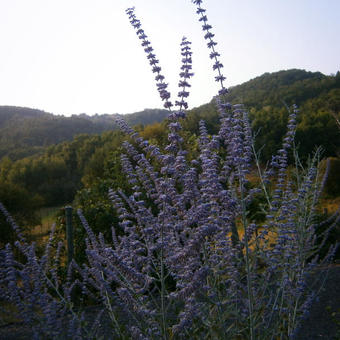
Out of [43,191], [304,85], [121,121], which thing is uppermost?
[304,85]

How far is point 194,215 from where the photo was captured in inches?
93.0

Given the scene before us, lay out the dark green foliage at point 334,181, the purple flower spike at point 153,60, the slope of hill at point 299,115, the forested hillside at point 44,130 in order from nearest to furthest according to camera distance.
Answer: the purple flower spike at point 153,60 → the dark green foliage at point 334,181 → the slope of hill at point 299,115 → the forested hillside at point 44,130

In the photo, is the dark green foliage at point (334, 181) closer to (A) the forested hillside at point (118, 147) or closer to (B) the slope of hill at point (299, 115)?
(A) the forested hillside at point (118, 147)

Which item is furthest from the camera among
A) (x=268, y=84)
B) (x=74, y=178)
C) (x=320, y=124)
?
(x=268, y=84)

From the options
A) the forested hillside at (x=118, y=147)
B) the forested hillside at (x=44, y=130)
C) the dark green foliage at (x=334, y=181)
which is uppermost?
the forested hillside at (x=44, y=130)

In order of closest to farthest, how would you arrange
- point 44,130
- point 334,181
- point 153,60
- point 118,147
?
point 153,60, point 118,147, point 334,181, point 44,130

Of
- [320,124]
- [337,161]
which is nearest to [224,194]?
[337,161]

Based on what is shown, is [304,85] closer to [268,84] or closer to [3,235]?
[268,84]

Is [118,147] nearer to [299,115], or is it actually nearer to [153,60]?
[153,60]

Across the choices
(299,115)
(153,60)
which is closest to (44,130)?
(299,115)

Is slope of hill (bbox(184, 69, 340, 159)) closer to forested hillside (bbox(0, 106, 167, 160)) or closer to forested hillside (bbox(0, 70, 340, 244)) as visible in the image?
forested hillside (bbox(0, 70, 340, 244))

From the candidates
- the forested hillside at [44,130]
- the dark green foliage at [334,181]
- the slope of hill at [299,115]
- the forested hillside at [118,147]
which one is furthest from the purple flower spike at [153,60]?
the forested hillside at [44,130]

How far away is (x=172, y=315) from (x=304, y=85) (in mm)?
52117

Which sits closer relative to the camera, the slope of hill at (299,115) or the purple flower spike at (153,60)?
the purple flower spike at (153,60)
